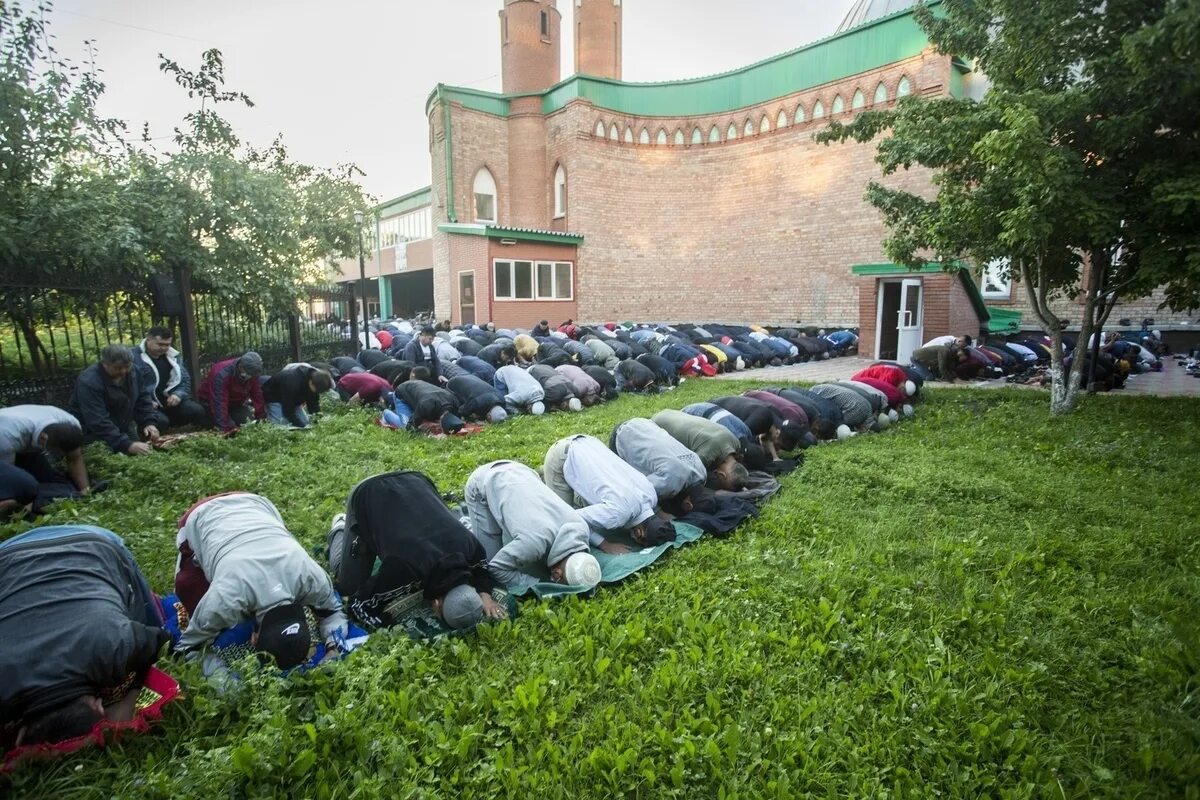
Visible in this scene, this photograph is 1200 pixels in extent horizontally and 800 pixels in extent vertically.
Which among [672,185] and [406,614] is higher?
[672,185]

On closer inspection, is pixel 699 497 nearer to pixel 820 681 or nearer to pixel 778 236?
pixel 820 681

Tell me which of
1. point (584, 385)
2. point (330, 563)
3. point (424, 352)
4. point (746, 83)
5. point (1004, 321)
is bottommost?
point (330, 563)

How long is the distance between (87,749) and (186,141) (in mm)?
8984

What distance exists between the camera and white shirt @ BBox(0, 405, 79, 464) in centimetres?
477

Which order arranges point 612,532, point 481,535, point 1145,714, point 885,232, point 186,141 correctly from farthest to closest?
point 885,232, point 186,141, point 612,532, point 481,535, point 1145,714

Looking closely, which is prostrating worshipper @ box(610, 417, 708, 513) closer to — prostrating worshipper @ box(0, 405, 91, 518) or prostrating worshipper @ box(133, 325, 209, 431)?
prostrating worshipper @ box(0, 405, 91, 518)

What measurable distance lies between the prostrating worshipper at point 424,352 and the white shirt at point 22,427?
18.5 ft

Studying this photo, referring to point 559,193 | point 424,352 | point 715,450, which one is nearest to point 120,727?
point 715,450

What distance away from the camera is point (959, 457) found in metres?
6.57

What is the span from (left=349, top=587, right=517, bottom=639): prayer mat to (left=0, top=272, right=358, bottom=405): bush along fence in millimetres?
5985

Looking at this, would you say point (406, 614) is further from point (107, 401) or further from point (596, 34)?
point (596, 34)

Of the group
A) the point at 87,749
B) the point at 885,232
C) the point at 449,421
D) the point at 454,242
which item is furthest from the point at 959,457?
the point at 454,242

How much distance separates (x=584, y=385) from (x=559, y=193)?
54.0 ft

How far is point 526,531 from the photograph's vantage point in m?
3.76
